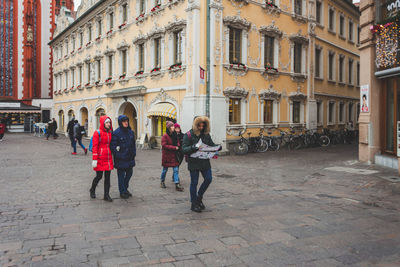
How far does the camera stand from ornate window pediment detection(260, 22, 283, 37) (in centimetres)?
1977

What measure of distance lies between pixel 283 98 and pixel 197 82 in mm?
6519

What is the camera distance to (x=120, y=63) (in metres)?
25.1

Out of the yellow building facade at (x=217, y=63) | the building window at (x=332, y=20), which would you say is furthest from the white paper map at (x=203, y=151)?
the building window at (x=332, y=20)

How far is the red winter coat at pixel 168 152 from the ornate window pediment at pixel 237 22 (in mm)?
11035

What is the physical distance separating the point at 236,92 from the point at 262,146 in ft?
10.5

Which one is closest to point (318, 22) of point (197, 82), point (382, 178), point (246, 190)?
point (197, 82)

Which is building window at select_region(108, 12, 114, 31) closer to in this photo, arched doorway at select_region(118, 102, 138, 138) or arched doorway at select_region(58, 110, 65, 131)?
arched doorway at select_region(118, 102, 138, 138)

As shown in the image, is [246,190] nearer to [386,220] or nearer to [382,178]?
[386,220]

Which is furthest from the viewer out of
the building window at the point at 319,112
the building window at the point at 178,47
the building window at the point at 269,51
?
the building window at the point at 319,112

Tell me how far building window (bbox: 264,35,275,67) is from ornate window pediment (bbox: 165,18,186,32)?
5181 mm

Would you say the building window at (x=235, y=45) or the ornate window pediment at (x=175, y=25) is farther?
the building window at (x=235, y=45)

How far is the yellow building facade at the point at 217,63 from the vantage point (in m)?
17.6

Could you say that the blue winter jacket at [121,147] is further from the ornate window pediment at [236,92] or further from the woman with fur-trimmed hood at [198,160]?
the ornate window pediment at [236,92]

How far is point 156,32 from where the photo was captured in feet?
67.4
